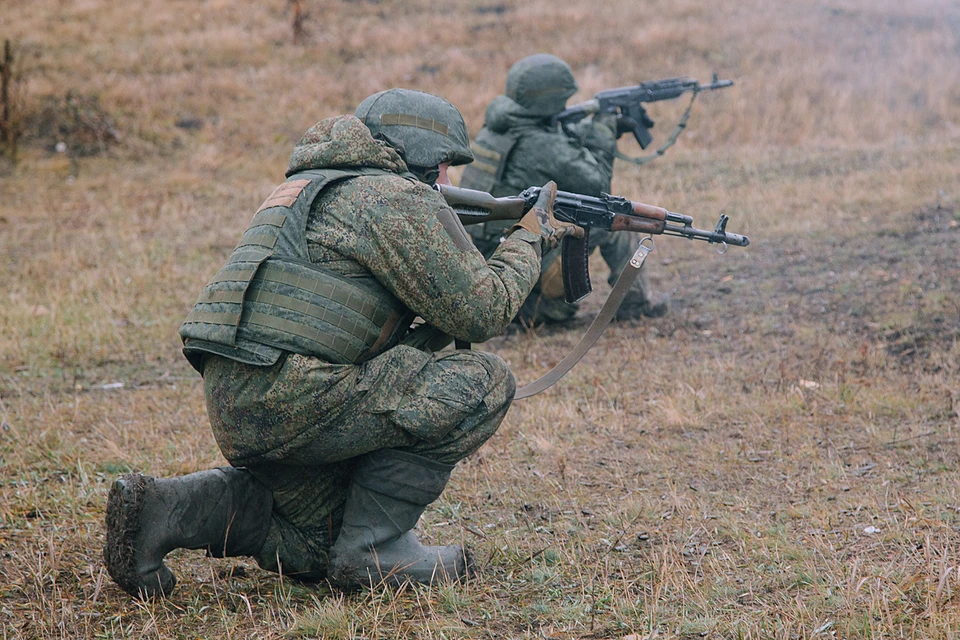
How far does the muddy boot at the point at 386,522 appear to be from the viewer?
325 centimetres

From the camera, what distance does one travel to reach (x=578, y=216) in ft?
15.3

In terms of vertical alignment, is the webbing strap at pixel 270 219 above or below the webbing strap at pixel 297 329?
above

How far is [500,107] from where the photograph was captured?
7000 mm

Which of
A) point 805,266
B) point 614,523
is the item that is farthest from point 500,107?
point 614,523

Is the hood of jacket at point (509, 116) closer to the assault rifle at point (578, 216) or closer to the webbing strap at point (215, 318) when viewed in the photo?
the assault rifle at point (578, 216)

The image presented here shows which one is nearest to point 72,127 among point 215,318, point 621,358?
point 621,358

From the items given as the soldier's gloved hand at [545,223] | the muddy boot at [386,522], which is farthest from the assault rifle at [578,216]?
the muddy boot at [386,522]

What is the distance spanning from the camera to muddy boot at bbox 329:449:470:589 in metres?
3.25

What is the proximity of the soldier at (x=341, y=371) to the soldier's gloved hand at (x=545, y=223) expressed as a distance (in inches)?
13.2

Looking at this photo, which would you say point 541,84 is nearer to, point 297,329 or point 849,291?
point 849,291

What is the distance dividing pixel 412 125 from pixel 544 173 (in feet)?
11.5

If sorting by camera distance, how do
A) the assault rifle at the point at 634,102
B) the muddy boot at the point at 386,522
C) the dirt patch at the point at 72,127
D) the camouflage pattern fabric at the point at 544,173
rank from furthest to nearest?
1. the dirt patch at the point at 72,127
2. the assault rifle at the point at 634,102
3. the camouflage pattern fabric at the point at 544,173
4. the muddy boot at the point at 386,522

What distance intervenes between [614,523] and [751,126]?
10.1m

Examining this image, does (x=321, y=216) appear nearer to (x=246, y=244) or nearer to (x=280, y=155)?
(x=246, y=244)
